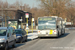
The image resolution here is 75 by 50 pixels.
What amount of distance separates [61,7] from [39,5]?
247 inches

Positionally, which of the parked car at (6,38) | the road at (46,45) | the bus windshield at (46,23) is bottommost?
the road at (46,45)

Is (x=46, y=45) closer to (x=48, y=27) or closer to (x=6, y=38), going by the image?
(x=6, y=38)

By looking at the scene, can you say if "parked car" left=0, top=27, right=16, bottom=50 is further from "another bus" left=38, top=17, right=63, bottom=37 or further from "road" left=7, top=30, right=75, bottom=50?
"another bus" left=38, top=17, right=63, bottom=37

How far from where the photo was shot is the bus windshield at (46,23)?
78.0ft

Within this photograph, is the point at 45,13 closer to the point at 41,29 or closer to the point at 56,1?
the point at 56,1

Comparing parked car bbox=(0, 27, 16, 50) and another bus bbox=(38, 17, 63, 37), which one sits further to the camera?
another bus bbox=(38, 17, 63, 37)

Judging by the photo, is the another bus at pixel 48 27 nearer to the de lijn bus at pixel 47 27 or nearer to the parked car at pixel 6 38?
the de lijn bus at pixel 47 27

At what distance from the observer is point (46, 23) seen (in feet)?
79.4

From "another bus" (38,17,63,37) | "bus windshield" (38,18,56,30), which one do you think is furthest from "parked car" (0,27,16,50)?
"bus windshield" (38,18,56,30)

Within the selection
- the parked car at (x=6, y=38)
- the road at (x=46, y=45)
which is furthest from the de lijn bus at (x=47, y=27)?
the parked car at (x=6, y=38)

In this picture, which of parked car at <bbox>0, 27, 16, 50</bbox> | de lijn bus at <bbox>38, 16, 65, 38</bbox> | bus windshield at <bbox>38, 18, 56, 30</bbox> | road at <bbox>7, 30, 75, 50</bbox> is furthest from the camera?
bus windshield at <bbox>38, 18, 56, 30</bbox>

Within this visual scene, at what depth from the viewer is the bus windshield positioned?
2378 cm

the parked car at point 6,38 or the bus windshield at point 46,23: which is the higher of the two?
the bus windshield at point 46,23

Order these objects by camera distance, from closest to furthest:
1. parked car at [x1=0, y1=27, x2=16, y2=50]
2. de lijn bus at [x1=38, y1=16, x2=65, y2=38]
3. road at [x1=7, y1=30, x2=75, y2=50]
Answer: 1. parked car at [x1=0, y1=27, x2=16, y2=50]
2. road at [x1=7, y1=30, x2=75, y2=50]
3. de lijn bus at [x1=38, y1=16, x2=65, y2=38]
